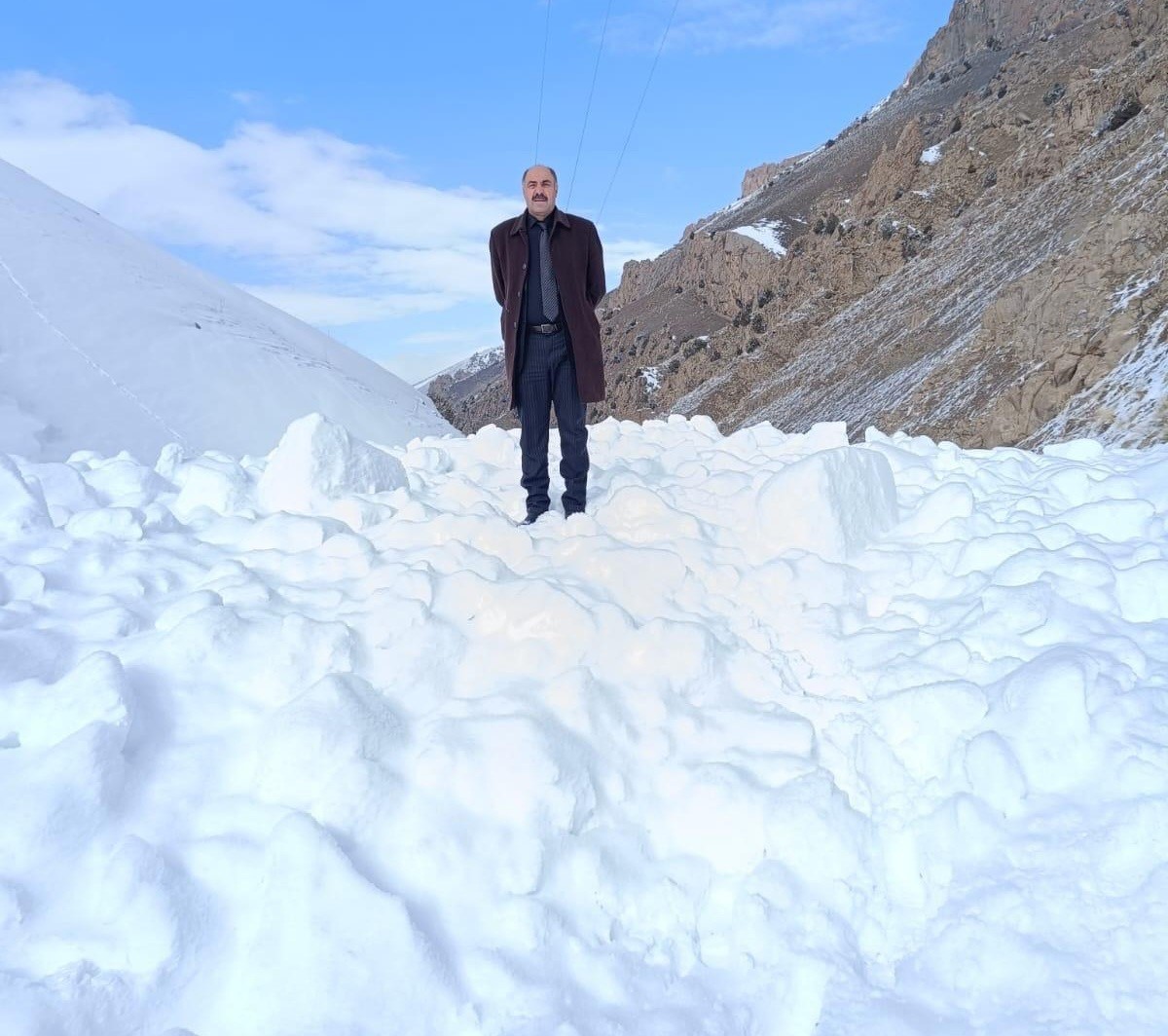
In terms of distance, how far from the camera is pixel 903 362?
2030cm

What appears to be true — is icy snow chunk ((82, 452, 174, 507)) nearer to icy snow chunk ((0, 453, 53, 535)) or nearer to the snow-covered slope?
icy snow chunk ((0, 453, 53, 535))

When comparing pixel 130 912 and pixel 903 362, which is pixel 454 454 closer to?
pixel 130 912

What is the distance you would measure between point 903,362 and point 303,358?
579 inches

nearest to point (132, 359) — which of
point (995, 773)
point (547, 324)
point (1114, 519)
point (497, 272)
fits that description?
point (497, 272)

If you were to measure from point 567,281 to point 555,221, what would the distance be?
340 mm

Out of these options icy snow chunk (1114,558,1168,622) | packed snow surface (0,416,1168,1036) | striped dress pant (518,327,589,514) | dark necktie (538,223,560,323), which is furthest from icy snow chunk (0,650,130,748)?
icy snow chunk (1114,558,1168,622)

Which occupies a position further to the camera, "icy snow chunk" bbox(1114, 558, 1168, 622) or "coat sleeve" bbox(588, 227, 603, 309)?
"coat sleeve" bbox(588, 227, 603, 309)

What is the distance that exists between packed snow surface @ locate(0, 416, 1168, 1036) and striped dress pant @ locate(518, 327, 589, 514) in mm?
640

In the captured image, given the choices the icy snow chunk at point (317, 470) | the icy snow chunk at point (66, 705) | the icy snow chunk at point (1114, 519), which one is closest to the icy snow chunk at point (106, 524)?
the icy snow chunk at point (317, 470)

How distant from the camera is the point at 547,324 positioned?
4.62m

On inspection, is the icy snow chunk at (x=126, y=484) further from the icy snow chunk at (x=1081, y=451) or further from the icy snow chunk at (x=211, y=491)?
the icy snow chunk at (x=1081, y=451)

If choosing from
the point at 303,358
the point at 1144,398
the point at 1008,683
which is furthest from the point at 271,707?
the point at 303,358

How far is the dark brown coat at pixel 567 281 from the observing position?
4.52m

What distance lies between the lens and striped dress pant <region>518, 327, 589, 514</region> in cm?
469
